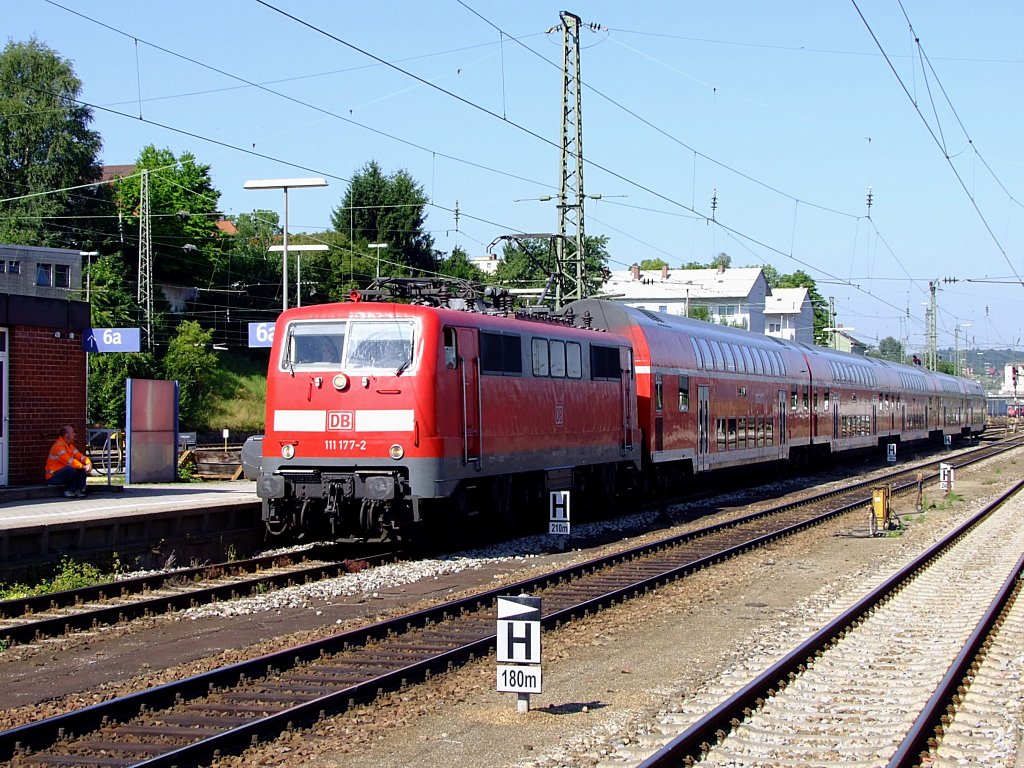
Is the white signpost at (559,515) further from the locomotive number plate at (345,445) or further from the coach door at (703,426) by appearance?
the coach door at (703,426)

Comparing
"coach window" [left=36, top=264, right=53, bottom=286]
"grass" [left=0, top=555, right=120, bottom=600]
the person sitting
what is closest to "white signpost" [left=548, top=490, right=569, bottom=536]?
"grass" [left=0, top=555, right=120, bottom=600]

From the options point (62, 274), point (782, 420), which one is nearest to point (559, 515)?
point (782, 420)

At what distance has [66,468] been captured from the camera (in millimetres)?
18953

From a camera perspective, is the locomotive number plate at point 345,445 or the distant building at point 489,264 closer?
the locomotive number plate at point 345,445

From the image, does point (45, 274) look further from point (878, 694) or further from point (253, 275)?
point (878, 694)

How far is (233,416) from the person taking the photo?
59375 mm

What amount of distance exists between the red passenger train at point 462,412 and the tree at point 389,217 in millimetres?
42055

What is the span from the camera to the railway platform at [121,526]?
1394 cm

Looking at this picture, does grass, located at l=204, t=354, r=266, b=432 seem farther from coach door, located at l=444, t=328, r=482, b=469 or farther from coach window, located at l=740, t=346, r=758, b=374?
coach door, located at l=444, t=328, r=482, b=469

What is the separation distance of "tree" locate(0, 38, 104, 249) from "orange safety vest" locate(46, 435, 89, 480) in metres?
42.3

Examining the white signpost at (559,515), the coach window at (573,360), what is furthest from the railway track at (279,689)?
the coach window at (573,360)

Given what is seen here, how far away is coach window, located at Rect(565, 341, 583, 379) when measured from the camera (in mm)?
19531

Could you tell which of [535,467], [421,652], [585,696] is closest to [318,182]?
[535,467]

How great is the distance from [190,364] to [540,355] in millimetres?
40059
